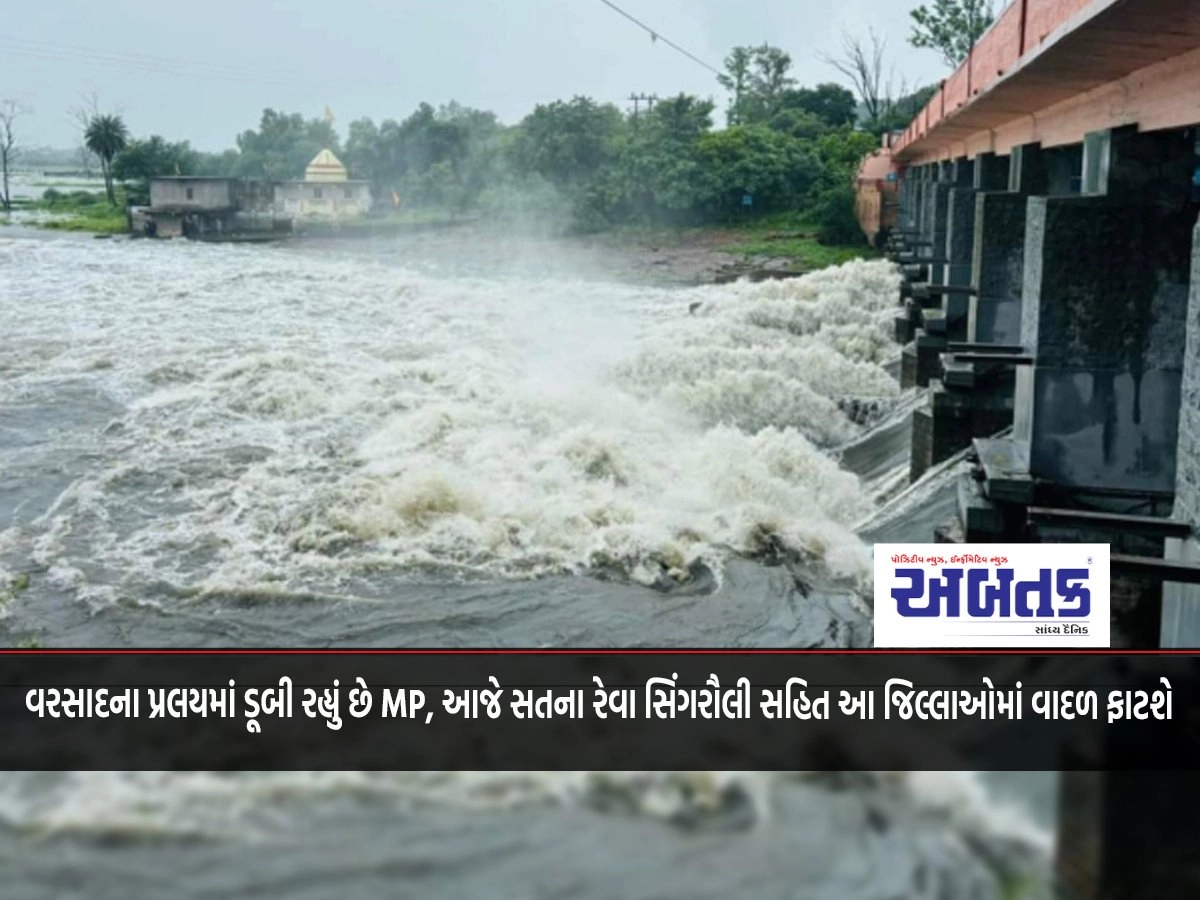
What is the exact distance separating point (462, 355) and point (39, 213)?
47.4m

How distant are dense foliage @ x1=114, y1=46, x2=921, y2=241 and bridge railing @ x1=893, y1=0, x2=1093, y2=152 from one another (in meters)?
20.1

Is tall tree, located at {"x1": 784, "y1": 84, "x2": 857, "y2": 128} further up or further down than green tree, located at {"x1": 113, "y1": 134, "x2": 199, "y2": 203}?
further up

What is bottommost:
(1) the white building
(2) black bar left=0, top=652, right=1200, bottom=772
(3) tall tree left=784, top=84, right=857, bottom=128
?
(2) black bar left=0, top=652, right=1200, bottom=772

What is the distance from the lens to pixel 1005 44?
10.3 metres

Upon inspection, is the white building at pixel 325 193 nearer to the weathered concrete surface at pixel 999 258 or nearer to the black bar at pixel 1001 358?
the weathered concrete surface at pixel 999 258

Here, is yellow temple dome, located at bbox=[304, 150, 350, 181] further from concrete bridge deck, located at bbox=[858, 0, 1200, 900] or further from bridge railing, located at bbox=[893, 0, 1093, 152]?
concrete bridge deck, located at bbox=[858, 0, 1200, 900]

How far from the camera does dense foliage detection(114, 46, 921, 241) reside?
3944 cm

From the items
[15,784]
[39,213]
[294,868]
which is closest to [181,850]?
[294,868]

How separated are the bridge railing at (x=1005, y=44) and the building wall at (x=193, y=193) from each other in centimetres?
3444

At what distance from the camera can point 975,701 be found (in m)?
Answer: 4.84

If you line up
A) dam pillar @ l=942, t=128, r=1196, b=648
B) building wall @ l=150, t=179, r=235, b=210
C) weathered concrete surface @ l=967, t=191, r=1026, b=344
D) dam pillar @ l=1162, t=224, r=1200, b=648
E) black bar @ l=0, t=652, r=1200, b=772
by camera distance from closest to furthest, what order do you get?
black bar @ l=0, t=652, r=1200, b=772, dam pillar @ l=1162, t=224, r=1200, b=648, dam pillar @ l=942, t=128, r=1196, b=648, weathered concrete surface @ l=967, t=191, r=1026, b=344, building wall @ l=150, t=179, r=235, b=210

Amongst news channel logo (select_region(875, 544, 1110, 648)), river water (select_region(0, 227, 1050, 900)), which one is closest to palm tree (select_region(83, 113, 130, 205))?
river water (select_region(0, 227, 1050, 900))

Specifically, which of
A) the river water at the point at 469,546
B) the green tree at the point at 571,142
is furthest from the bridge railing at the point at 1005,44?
the green tree at the point at 571,142

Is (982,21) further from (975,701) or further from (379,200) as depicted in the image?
(975,701)
